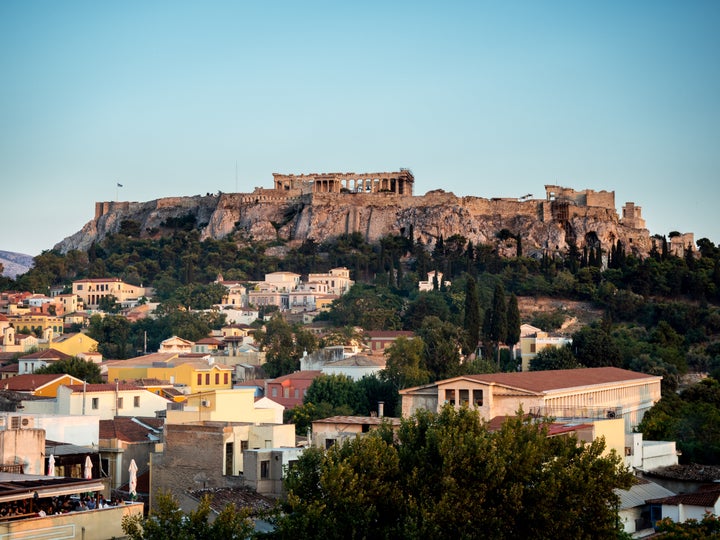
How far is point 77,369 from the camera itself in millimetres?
64562

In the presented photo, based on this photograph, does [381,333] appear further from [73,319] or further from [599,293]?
[73,319]

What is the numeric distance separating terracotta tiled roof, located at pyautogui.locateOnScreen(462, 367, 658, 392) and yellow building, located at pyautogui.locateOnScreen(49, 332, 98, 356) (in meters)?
40.8

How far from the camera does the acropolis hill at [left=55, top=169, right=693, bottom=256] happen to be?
412 feet

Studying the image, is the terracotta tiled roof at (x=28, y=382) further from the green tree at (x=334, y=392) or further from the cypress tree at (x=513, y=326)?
the cypress tree at (x=513, y=326)

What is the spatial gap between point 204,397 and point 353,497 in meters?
16.3

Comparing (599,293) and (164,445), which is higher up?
(599,293)

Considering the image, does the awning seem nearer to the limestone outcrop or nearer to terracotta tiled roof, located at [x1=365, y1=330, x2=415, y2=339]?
terracotta tiled roof, located at [x1=365, y1=330, x2=415, y2=339]

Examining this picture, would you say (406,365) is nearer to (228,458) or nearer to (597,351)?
(597,351)

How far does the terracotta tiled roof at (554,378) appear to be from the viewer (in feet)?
147

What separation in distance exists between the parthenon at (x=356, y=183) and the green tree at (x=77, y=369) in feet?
228

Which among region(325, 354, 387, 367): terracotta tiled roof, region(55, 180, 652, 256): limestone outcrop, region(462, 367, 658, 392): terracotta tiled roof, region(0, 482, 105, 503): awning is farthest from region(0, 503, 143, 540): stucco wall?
region(55, 180, 652, 256): limestone outcrop

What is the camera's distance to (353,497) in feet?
83.7

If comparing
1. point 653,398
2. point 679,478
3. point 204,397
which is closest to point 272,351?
point 653,398

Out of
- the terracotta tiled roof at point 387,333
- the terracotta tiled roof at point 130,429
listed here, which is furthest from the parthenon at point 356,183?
the terracotta tiled roof at point 130,429
